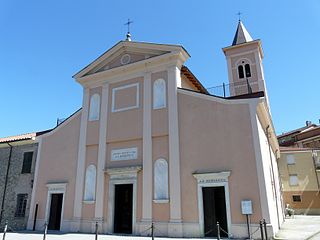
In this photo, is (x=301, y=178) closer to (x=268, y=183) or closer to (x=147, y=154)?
(x=268, y=183)

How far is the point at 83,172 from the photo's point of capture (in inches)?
612

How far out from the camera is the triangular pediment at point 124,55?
51.3ft

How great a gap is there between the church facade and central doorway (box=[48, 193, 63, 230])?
0.19ft

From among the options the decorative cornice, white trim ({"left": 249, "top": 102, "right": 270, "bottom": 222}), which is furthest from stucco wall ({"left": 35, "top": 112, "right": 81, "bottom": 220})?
white trim ({"left": 249, "top": 102, "right": 270, "bottom": 222})

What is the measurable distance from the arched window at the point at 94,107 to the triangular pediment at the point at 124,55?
67.3 inches

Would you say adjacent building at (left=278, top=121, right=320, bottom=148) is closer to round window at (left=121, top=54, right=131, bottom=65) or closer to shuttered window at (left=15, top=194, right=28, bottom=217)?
round window at (left=121, top=54, right=131, bottom=65)

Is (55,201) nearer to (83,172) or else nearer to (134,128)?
(83,172)

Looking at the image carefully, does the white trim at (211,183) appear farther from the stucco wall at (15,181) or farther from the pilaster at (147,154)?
the stucco wall at (15,181)

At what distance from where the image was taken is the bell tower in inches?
938

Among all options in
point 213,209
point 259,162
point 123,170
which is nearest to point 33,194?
point 123,170

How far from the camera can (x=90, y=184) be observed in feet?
49.8

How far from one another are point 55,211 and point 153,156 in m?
7.06

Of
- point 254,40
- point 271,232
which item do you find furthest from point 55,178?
point 254,40

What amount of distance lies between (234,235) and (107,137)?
8.36 m
